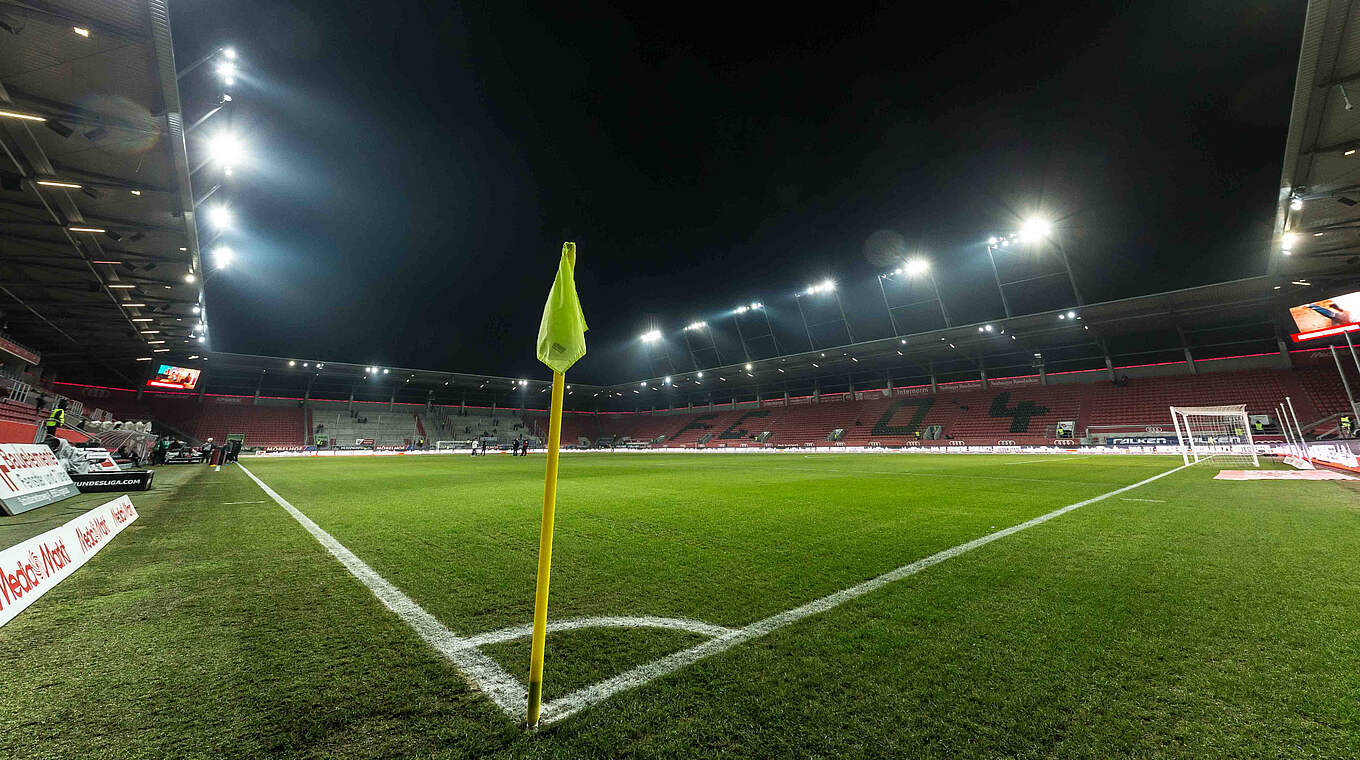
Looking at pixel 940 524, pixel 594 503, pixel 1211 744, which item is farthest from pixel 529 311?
pixel 1211 744

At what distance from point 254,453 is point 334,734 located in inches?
1883

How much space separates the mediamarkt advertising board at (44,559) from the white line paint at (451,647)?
164 centimetres

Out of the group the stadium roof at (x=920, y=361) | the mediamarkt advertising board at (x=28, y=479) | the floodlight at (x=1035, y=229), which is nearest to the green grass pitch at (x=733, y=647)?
the mediamarkt advertising board at (x=28, y=479)

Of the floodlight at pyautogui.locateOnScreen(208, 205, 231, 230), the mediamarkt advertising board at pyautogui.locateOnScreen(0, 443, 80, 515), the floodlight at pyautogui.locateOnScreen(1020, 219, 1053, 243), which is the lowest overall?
the mediamarkt advertising board at pyautogui.locateOnScreen(0, 443, 80, 515)

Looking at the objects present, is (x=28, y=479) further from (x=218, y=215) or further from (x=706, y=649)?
(x=218, y=215)

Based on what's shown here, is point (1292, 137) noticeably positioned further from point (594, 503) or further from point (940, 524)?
point (594, 503)

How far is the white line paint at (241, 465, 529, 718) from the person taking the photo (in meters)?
1.78

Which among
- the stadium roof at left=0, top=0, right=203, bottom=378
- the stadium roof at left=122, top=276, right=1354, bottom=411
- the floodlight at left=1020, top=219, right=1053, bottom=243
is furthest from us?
the stadium roof at left=122, top=276, right=1354, bottom=411

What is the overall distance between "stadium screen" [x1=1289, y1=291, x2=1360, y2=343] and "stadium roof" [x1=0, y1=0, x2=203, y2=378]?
32583 millimetres

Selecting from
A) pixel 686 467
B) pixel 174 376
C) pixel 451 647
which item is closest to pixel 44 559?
pixel 451 647

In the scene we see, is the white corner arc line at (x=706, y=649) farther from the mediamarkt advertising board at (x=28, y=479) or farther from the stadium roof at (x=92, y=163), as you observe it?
the stadium roof at (x=92, y=163)

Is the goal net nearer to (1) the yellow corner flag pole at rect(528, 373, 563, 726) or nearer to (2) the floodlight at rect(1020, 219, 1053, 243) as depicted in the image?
(2) the floodlight at rect(1020, 219, 1053, 243)

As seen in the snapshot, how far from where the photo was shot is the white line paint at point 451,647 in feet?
5.85

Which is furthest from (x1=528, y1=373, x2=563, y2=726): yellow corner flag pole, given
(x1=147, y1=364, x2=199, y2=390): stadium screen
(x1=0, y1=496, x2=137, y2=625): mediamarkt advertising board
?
(x1=147, y1=364, x2=199, y2=390): stadium screen
